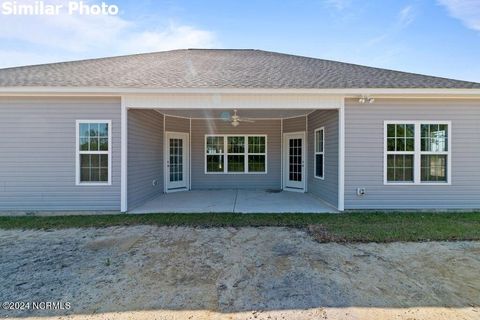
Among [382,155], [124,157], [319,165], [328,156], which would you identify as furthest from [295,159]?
[124,157]

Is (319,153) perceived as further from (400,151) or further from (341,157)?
(400,151)

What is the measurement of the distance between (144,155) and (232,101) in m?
3.35

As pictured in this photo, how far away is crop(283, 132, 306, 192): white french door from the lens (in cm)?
1034

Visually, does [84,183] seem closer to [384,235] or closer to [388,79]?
[384,235]

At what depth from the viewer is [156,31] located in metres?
9.75

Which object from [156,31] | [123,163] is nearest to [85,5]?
[156,31]

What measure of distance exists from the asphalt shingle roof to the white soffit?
10.8 inches

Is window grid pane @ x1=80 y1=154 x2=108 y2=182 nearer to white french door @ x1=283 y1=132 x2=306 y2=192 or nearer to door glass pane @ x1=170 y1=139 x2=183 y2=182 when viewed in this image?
door glass pane @ x1=170 y1=139 x2=183 y2=182

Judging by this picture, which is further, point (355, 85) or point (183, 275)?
point (355, 85)

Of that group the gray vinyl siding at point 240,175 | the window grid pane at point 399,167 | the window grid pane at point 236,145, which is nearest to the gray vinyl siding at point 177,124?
the gray vinyl siding at point 240,175

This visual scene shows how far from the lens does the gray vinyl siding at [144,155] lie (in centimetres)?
724

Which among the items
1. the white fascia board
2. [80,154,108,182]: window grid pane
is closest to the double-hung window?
the white fascia board

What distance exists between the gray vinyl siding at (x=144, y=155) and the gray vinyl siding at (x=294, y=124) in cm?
489

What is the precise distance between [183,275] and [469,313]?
3.16 m
